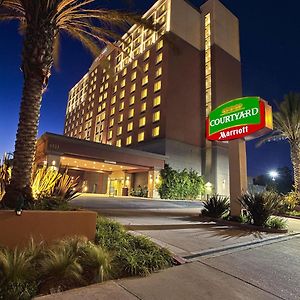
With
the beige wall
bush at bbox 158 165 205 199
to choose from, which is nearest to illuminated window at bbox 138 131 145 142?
bush at bbox 158 165 205 199

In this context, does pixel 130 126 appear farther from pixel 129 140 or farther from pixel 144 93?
pixel 144 93

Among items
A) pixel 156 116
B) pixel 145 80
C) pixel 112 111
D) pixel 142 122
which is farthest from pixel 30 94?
pixel 112 111

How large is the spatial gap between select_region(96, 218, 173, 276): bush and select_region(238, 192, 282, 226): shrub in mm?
6654

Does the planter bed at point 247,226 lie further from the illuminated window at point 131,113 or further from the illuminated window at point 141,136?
the illuminated window at point 131,113

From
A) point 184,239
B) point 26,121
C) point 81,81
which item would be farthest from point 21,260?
point 81,81

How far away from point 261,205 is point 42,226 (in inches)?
350

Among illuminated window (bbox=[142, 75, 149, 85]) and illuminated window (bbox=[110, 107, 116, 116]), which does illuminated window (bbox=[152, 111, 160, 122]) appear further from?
illuminated window (bbox=[110, 107, 116, 116])

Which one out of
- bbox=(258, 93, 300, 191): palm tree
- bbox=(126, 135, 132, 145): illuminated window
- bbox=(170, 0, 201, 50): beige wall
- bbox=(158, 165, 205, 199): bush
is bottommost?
bbox=(158, 165, 205, 199): bush

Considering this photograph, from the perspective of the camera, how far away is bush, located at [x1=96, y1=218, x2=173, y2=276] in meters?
4.39

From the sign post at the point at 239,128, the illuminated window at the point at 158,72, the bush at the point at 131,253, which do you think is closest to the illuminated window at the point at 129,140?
the illuminated window at the point at 158,72

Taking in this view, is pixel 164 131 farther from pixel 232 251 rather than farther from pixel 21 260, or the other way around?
pixel 21 260

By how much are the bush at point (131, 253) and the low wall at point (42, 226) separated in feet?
1.56

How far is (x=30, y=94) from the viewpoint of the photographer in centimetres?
642

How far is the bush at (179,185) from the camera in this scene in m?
32.4
